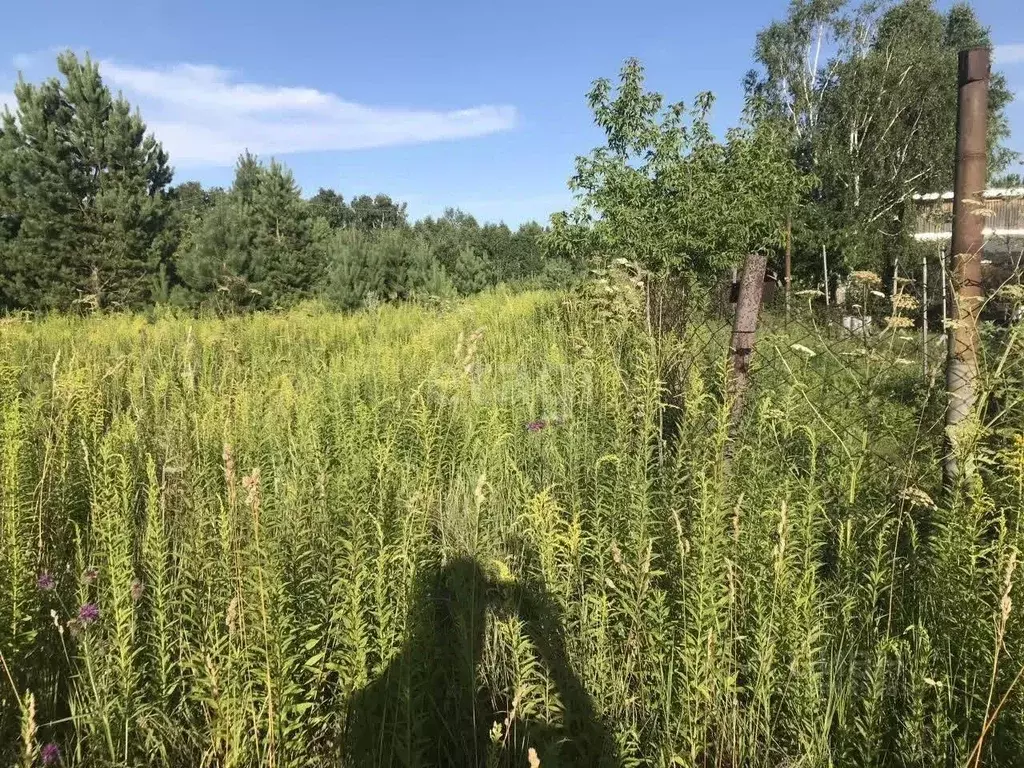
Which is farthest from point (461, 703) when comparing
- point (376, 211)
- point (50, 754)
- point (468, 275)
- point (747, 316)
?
point (376, 211)

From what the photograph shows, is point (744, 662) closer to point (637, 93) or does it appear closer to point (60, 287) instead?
point (637, 93)

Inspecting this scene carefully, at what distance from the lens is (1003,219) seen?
19.4 metres

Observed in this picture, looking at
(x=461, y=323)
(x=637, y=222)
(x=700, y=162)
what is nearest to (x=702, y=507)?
(x=461, y=323)

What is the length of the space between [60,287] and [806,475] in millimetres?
19213

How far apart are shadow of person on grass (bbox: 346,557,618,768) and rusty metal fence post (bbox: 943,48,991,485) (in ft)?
6.13

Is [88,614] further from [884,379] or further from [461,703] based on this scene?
[884,379]

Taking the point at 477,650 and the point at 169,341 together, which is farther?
the point at 169,341

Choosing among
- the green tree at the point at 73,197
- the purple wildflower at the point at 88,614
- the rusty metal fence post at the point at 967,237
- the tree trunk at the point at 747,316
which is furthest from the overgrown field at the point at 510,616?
the green tree at the point at 73,197

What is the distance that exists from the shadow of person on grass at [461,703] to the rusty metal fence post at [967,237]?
1.87m

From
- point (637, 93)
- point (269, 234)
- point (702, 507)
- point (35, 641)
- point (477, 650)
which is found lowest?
point (477, 650)

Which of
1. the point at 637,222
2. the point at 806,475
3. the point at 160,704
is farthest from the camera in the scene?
the point at 637,222

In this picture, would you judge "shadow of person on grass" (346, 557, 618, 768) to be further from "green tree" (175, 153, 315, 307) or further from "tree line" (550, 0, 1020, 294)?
"green tree" (175, 153, 315, 307)

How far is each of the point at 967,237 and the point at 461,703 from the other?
9.09ft

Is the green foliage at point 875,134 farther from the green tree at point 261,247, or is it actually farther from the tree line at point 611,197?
the green tree at point 261,247
